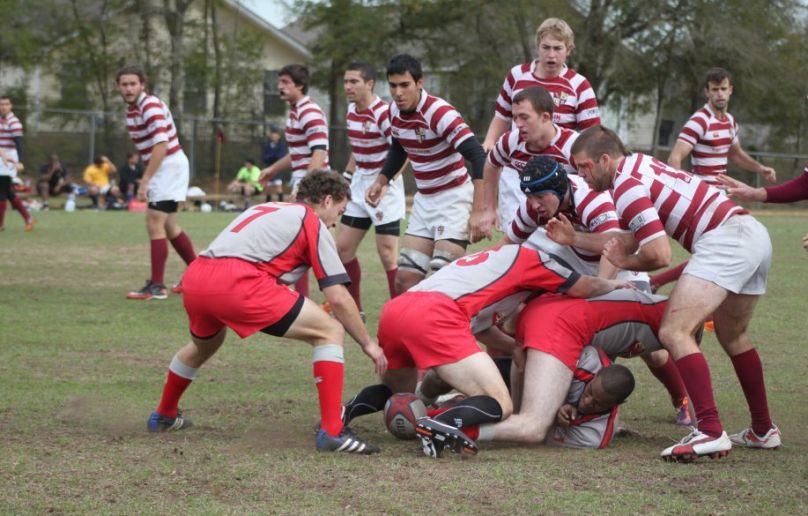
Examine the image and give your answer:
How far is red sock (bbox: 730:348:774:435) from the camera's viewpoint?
18.4 feet

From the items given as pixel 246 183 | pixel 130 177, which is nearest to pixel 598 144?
pixel 130 177

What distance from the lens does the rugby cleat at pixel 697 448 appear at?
203 inches

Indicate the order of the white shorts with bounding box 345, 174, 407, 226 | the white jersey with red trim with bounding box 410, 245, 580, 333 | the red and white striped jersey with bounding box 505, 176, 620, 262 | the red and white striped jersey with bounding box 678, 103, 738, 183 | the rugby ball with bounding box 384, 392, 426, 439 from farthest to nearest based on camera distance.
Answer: the red and white striped jersey with bounding box 678, 103, 738, 183 → the white shorts with bounding box 345, 174, 407, 226 → the red and white striped jersey with bounding box 505, 176, 620, 262 → the white jersey with red trim with bounding box 410, 245, 580, 333 → the rugby ball with bounding box 384, 392, 426, 439

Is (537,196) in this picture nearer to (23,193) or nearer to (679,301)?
(679,301)

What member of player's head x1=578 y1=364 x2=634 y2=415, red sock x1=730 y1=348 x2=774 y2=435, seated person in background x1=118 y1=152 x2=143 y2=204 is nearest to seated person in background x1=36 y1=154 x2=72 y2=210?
seated person in background x1=118 y1=152 x2=143 y2=204

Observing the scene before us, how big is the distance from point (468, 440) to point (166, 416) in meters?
1.63

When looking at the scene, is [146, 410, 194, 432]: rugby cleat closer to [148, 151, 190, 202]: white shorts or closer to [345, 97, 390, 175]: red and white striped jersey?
[345, 97, 390, 175]: red and white striped jersey

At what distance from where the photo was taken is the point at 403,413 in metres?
5.64

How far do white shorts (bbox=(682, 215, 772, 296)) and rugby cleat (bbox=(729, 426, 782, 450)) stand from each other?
2.27 ft

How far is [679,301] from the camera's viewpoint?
5.43 metres

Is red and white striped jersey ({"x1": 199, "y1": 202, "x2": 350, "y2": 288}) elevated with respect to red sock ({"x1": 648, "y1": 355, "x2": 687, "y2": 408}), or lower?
elevated

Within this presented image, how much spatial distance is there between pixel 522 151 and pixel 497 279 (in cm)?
175

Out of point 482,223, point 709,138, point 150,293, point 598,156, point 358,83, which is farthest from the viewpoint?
point 709,138

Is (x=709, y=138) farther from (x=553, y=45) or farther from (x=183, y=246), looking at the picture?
(x=183, y=246)
